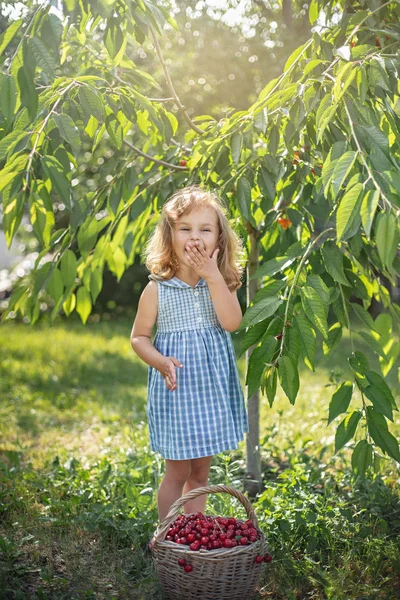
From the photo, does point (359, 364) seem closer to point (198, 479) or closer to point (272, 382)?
point (272, 382)

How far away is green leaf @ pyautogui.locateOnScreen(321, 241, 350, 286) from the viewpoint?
6.89 ft

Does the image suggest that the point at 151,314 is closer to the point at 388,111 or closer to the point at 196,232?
the point at 196,232

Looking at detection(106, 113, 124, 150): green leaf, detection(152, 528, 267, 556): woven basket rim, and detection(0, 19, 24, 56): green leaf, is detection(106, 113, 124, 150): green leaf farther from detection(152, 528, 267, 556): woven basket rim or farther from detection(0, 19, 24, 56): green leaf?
detection(152, 528, 267, 556): woven basket rim

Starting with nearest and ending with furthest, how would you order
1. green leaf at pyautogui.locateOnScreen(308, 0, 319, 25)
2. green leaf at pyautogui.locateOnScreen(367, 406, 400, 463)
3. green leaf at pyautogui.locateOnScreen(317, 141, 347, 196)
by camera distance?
green leaf at pyautogui.locateOnScreen(317, 141, 347, 196)
green leaf at pyautogui.locateOnScreen(367, 406, 400, 463)
green leaf at pyautogui.locateOnScreen(308, 0, 319, 25)

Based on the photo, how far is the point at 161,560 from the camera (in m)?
2.30

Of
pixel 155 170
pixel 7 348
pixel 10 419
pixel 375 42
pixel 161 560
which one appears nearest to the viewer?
pixel 161 560

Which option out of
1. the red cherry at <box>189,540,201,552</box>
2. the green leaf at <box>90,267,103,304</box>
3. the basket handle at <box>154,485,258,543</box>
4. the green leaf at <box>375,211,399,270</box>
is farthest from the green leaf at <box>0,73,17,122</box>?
the red cherry at <box>189,540,201,552</box>

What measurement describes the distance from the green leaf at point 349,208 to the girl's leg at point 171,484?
1363 mm

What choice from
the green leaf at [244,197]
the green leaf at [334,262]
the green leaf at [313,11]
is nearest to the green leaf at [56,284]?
the green leaf at [244,197]

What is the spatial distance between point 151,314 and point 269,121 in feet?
2.70

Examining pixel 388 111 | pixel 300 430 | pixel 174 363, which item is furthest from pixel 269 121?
pixel 300 430

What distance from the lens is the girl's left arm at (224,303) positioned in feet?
7.96

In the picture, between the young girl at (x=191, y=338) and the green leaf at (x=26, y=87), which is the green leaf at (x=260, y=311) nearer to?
the young girl at (x=191, y=338)

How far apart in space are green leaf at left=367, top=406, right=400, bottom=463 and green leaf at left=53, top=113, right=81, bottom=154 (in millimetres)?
1223
